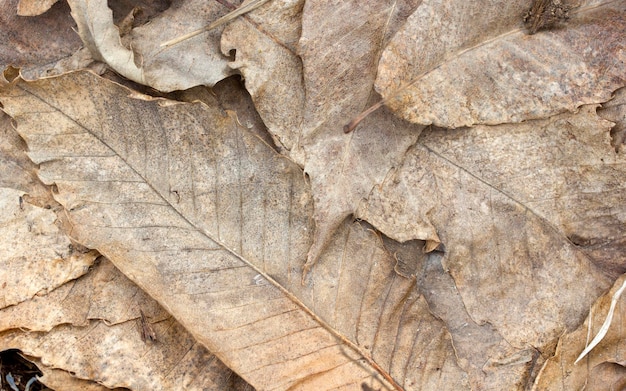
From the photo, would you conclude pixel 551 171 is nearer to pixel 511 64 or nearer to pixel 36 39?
pixel 511 64

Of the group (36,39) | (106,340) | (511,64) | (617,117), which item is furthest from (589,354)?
(36,39)

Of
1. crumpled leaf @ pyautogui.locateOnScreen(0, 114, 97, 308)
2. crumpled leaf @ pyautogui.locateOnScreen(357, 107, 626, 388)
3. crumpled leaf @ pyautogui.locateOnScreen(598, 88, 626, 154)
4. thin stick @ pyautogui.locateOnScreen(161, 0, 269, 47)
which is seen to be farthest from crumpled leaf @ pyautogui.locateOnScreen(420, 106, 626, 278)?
crumpled leaf @ pyautogui.locateOnScreen(0, 114, 97, 308)

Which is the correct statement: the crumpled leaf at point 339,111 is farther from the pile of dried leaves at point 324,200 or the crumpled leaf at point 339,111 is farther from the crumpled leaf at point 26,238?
the crumpled leaf at point 26,238

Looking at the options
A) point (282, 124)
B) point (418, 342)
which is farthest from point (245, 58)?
point (418, 342)

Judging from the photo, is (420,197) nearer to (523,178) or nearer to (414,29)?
(523,178)

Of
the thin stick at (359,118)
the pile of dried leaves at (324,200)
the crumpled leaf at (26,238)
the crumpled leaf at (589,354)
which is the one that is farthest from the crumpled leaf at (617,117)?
the crumpled leaf at (26,238)

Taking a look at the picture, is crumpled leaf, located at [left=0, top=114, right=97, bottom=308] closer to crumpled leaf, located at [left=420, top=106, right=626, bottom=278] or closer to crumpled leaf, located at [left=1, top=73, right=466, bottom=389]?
crumpled leaf, located at [left=1, top=73, right=466, bottom=389]
